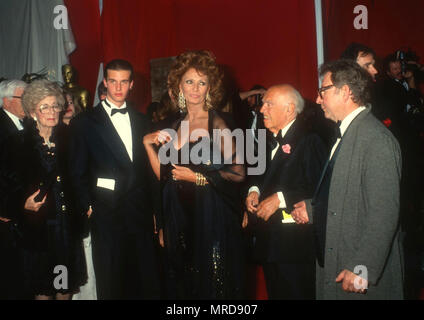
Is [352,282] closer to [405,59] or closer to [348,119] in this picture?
[348,119]

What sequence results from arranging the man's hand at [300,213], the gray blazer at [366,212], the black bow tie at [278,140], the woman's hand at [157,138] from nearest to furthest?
the gray blazer at [366,212] < the man's hand at [300,213] < the black bow tie at [278,140] < the woman's hand at [157,138]

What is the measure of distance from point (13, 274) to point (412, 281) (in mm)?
3497

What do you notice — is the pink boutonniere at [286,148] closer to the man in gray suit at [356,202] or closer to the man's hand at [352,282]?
the man in gray suit at [356,202]

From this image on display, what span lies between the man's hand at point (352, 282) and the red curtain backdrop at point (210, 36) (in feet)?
13.0

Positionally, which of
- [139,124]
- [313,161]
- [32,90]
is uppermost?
[32,90]

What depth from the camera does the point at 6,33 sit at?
23.8ft

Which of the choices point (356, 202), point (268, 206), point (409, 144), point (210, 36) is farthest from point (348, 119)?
point (210, 36)

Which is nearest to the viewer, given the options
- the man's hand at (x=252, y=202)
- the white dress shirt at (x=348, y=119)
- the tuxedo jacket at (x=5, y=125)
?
the white dress shirt at (x=348, y=119)

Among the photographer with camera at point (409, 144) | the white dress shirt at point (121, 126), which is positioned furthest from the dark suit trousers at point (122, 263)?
the photographer with camera at point (409, 144)

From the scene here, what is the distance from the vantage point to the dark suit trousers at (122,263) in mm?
3096

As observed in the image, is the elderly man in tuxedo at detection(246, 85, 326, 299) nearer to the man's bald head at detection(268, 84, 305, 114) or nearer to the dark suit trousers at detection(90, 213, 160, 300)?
the man's bald head at detection(268, 84, 305, 114)

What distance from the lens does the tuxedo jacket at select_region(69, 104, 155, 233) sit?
3092 mm
